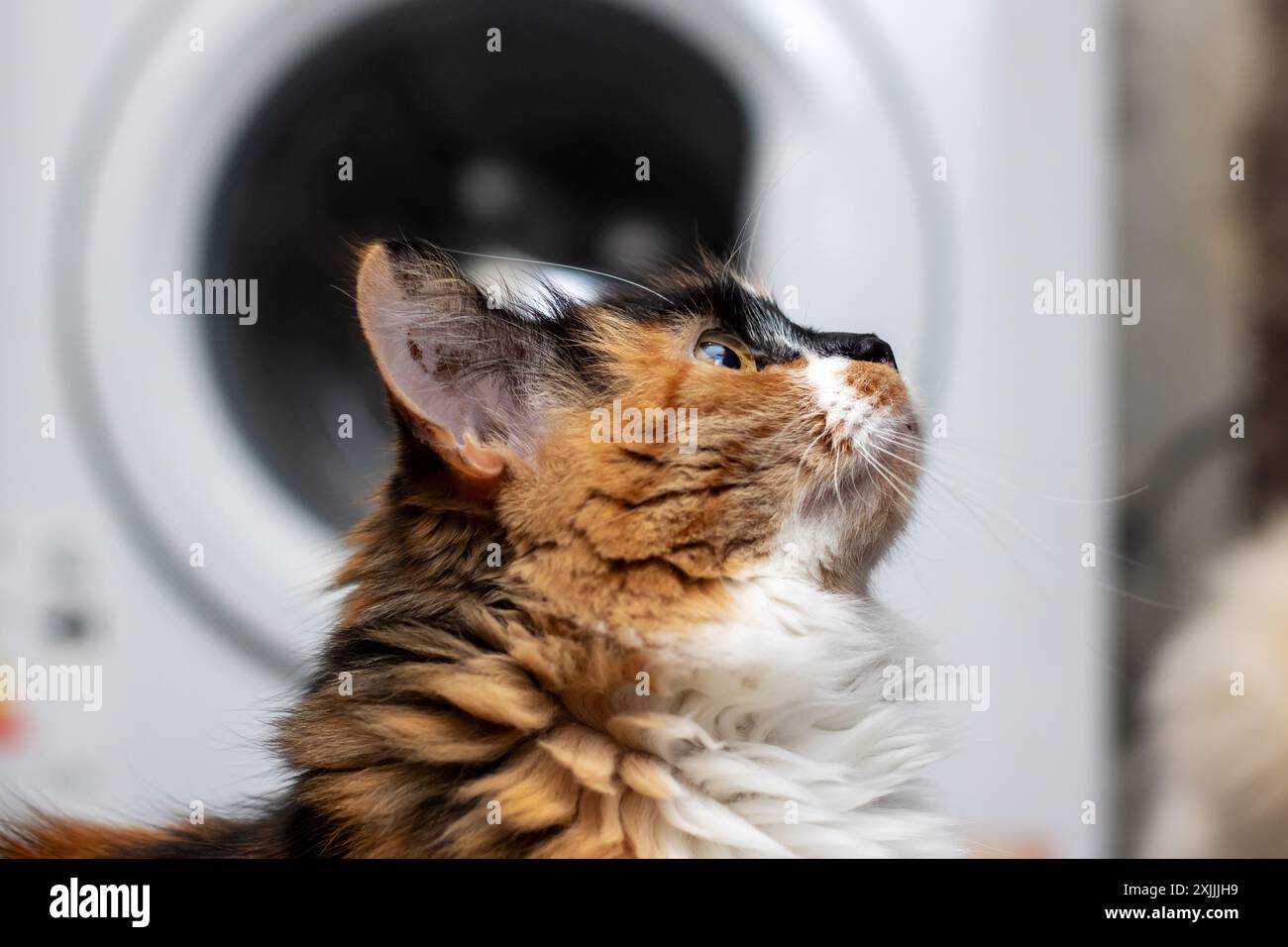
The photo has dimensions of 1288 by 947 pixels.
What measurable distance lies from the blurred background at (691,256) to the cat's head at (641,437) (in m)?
0.27

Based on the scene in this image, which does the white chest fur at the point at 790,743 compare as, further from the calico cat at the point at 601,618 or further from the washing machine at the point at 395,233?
the washing machine at the point at 395,233

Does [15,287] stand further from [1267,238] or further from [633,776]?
[1267,238]

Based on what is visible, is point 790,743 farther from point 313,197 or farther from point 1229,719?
point 313,197

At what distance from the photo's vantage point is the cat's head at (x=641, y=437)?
31.3 inches

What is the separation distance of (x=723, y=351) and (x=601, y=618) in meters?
0.26

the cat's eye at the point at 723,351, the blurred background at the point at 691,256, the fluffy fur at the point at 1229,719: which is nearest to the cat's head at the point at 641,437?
the cat's eye at the point at 723,351

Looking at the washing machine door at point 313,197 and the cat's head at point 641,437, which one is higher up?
the washing machine door at point 313,197

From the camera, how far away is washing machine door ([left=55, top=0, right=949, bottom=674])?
1241 mm

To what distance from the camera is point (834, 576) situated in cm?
86

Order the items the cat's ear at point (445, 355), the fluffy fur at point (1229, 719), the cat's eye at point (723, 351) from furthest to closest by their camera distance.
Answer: the fluffy fur at point (1229, 719)
the cat's eye at point (723, 351)
the cat's ear at point (445, 355)

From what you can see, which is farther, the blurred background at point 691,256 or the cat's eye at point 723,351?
the blurred background at point 691,256

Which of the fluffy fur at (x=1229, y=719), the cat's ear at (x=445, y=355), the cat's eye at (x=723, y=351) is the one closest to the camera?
the cat's ear at (x=445, y=355)

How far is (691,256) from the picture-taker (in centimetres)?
122

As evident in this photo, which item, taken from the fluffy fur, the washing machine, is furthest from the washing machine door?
the fluffy fur
